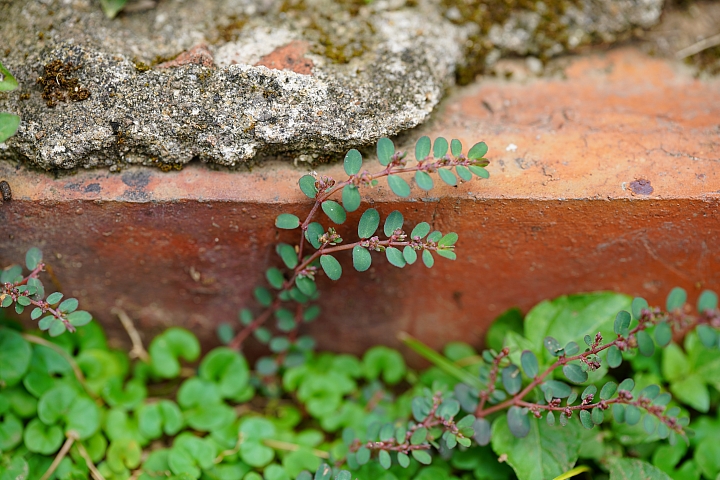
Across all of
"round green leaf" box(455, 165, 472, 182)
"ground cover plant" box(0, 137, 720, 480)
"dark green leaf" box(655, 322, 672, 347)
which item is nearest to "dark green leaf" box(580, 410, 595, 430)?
"ground cover plant" box(0, 137, 720, 480)

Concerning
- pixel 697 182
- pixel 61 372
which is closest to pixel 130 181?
pixel 61 372

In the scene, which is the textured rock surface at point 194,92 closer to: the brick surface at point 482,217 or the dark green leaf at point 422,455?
the brick surface at point 482,217

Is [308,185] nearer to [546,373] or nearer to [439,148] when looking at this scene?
[439,148]

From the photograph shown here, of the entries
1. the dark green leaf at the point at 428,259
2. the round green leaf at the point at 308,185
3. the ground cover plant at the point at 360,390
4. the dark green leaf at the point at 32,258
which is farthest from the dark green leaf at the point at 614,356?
the dark green leaf at the point at 32,258

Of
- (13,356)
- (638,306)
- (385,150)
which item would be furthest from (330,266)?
(13,356)

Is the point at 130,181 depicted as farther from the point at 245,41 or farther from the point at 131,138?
the point at 245,41

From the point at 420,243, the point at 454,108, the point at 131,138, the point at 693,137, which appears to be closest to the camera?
the point at 420,243
